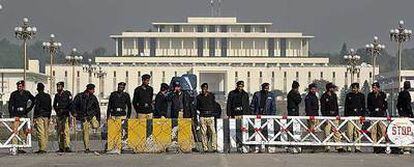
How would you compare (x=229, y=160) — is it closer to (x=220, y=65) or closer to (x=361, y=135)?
(x=361, y=135)

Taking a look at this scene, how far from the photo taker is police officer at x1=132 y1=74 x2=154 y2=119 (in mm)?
25312

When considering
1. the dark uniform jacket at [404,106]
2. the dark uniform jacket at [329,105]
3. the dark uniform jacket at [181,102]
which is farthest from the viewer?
the dark uniform jacket at [329,105]

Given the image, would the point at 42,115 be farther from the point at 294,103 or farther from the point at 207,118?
the point at 294,103

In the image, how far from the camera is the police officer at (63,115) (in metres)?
25.1

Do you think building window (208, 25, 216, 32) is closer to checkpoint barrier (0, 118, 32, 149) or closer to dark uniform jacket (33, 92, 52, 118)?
checkpoint barrier (0, 118, 32, 149)

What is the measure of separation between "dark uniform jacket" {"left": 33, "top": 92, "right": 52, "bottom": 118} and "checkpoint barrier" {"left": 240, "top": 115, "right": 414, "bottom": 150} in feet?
15.8

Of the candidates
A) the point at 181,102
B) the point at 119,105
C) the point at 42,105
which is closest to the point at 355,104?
the point at 181,102

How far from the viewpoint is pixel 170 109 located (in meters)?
26.1

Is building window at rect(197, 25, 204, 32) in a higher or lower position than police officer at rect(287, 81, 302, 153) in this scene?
higher

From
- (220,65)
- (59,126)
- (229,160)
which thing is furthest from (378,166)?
(220,65)

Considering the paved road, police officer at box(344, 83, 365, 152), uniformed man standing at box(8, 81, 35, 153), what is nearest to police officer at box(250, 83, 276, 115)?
the paved road

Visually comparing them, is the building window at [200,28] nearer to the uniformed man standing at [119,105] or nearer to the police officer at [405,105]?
the police officer at [405,105]

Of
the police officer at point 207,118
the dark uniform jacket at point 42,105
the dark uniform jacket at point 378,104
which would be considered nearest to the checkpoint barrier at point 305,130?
the dark uniform jacket at point 378,104

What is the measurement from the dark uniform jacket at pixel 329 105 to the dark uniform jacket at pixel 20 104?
24.2 feet
